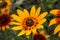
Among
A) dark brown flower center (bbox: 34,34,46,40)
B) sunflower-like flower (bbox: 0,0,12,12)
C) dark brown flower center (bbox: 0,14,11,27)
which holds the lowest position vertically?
dark brown flower center (bbox: 34,34,46,40)

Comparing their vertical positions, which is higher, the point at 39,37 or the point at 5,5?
the point at 5,5

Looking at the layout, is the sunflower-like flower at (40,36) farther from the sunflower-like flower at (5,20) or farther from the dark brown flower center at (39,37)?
the sunflower-like flower at (5,20)

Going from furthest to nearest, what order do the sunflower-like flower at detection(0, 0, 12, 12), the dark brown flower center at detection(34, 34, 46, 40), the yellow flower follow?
the sunflower-like flower at detection(0, 0, 12, 12)
the dark brown flower center at detection(34, 34, 46, 40)
the yellow flower

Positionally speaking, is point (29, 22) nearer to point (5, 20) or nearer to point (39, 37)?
point (39, 37)

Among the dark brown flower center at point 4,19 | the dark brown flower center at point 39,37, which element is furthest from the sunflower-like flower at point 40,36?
the dark brown flower center at point 4,19

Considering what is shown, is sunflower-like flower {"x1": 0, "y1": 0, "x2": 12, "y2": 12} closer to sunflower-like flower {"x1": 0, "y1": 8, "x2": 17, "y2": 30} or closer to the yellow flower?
sunflower-like flower {"x1": 0, "y1": 8, "x2": 17, "y2": 30}

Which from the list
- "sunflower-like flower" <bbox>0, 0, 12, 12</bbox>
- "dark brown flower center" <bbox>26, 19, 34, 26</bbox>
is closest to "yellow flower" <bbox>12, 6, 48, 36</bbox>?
"dark brown flower center" <bbox>26, 19, 34, 26</bbox>

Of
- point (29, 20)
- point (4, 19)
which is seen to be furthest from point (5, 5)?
point (29, 20)

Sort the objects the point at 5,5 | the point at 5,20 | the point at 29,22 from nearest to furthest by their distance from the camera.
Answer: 1. the point at 29,22
2. the point at 5,20
3. the point at 5,5

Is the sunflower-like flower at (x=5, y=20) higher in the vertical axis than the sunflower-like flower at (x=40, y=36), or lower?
higher

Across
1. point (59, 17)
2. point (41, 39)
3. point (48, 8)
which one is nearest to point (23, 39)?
point (41, 39)

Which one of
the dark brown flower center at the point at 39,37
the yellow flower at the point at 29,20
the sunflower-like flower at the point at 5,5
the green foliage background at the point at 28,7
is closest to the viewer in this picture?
the yellow flower at the point at 29,20
